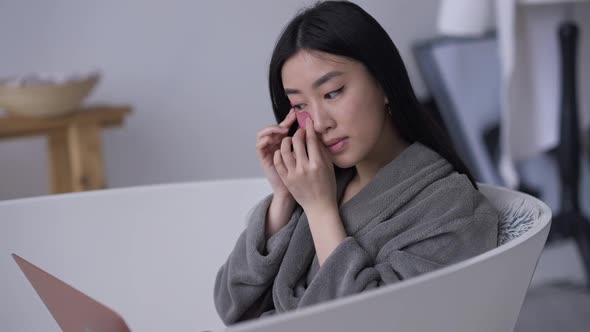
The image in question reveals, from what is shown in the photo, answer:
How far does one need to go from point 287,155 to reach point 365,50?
0.50 feet

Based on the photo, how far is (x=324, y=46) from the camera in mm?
960

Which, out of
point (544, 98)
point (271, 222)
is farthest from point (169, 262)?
point (544, 98)

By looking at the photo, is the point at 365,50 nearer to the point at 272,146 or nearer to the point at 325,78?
the point at 325,78

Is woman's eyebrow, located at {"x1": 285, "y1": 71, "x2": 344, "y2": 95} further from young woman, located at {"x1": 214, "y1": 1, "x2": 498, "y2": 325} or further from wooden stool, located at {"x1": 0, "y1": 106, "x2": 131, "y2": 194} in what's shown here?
wooden stool, located at {"x1": 0, "y1": 106, "x2": 131, "y2": 194}

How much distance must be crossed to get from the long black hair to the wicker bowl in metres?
0.97

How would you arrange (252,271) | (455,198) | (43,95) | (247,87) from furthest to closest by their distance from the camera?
(247,87) → (43,95) → (252,271) → (455,198)

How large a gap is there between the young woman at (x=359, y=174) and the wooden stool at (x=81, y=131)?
3.24ft

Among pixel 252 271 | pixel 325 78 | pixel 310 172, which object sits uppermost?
pixel 325 78

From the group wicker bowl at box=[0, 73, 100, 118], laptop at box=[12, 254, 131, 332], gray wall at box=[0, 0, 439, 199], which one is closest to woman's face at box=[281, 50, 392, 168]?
laptop at box=[12, 254, 131, 332]

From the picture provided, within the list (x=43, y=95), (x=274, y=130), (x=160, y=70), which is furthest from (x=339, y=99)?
(x=160, y=70)

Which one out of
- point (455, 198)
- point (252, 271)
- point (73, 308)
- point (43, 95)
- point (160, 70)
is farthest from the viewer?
point (160, 70)

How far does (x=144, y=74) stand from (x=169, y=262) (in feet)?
3.70

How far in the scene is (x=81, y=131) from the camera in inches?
76.9

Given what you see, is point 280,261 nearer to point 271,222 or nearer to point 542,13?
point 271,222
